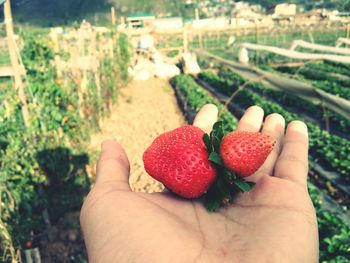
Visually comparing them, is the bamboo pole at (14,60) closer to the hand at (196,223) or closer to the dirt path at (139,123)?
the dirt path at (139,123)

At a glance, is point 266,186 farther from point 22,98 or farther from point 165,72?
point 165,72

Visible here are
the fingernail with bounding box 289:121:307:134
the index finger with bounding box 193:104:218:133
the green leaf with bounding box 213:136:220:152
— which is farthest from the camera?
the index finger with bounding box 193:104:218:133

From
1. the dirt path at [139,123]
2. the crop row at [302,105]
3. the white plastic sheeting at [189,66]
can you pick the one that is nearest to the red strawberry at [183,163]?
the dirt path at [139,123]

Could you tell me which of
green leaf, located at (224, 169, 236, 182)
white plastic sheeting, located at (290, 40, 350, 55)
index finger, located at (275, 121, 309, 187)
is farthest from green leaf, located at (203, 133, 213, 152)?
white plastic sheeting, located at (290, 40, 350, 55)

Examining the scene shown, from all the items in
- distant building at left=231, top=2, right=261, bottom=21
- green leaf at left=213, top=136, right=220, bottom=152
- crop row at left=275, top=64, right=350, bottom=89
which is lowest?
crop row at left=275, top=64, right=350, bottom=89

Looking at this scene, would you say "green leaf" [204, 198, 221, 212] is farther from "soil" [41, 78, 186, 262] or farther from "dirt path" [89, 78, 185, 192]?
"dirt path" [89, 78, 185, 192]
